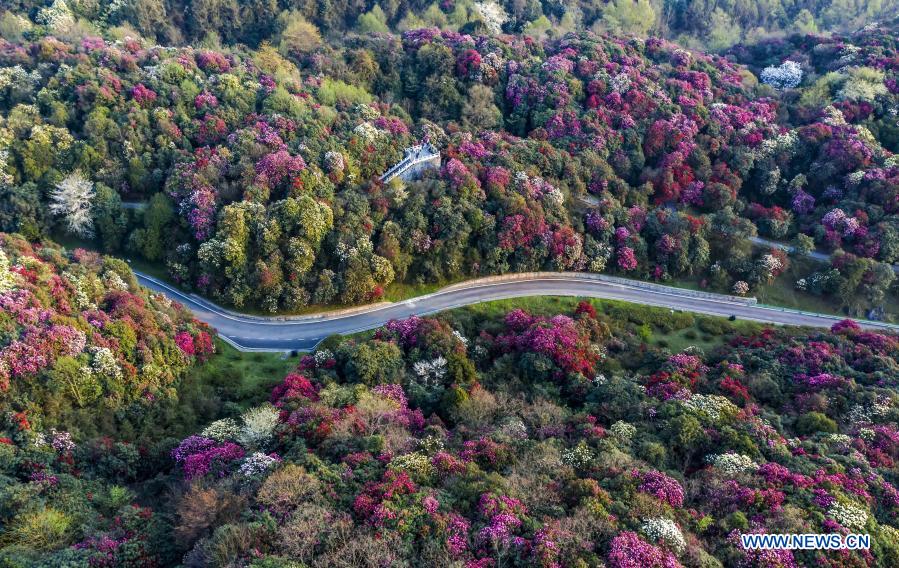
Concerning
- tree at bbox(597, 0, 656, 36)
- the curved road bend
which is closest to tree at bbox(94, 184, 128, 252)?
the curved road bend

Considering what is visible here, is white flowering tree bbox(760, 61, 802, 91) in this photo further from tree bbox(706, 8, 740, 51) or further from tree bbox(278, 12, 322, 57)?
tree bbox(278, 12, 322, 57)

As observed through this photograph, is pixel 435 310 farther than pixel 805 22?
No

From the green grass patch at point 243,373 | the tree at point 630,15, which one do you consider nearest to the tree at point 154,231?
the green grass patch at point 243,373

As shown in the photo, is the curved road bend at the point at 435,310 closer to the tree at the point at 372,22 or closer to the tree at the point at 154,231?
the tree at the point at 154,231

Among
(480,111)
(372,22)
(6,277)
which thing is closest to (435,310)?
(480,111)

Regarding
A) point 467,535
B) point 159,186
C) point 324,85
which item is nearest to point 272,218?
point 159,186

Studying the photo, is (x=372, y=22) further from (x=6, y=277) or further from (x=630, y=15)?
(x=6, y=277)

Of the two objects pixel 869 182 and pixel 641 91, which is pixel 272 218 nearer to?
pixel 641 91

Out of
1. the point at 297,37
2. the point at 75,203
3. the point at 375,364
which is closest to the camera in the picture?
the point at 375,364
